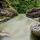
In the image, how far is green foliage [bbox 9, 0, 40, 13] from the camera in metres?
4.04

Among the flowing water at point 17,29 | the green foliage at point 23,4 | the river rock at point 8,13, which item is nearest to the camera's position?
the flowing water at point 17,29

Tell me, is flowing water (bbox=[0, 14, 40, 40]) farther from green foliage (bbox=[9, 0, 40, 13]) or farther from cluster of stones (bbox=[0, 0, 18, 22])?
green foliage (bbox=[9, 0, 40, 13])

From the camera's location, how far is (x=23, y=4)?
4.14 meters

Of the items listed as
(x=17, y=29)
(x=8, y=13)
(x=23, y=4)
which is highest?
(x=23, y=4)

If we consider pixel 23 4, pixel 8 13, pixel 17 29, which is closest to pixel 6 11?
pixel 8 13

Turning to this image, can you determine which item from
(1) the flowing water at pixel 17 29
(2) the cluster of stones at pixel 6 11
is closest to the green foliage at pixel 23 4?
(2) the cluster of stones at pixel 6 11

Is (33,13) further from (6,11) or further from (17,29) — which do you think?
(17,29)

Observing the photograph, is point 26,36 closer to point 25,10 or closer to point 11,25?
point 11,25

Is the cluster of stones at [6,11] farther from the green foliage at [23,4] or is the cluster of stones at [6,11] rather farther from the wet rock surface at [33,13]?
the wet rock surface at [33,13]

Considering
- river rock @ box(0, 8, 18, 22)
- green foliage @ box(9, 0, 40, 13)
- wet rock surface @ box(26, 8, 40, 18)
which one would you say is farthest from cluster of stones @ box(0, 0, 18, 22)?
wet rock surface @ box(26, 8, 40, 18)

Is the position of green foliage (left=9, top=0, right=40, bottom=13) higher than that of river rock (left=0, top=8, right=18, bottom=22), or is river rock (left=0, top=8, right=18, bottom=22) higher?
green foliage (left=9, top=0, right=40, bottom=13)

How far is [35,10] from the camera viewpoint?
3719 millimetres

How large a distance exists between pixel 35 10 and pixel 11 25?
0.99 metres

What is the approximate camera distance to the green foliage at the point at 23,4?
404 cm
